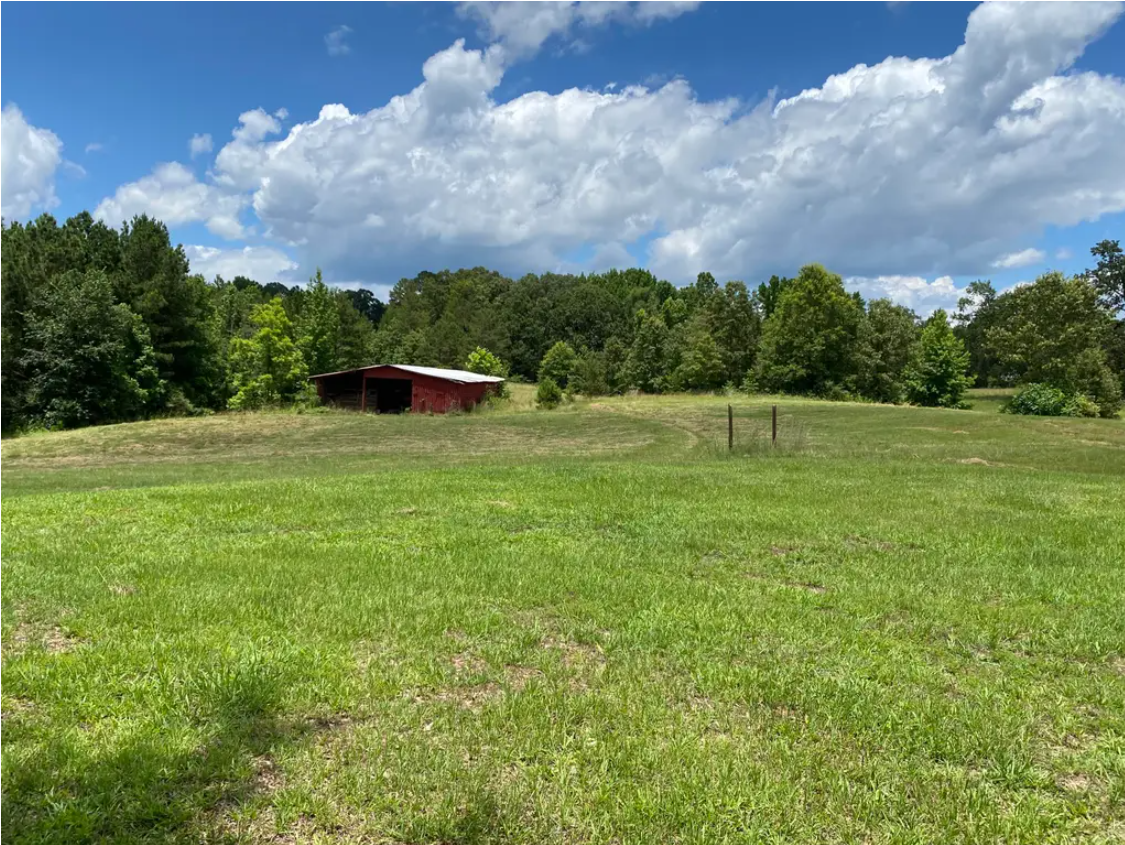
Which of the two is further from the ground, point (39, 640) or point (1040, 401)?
point (1040, 401)

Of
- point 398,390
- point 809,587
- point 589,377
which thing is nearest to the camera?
point 809,587

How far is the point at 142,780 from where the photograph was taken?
2.89m

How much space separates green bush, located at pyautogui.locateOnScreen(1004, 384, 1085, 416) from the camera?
42.7 metres

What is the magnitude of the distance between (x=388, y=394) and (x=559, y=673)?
148 feet

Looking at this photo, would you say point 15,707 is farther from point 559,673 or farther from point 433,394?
point 433,394

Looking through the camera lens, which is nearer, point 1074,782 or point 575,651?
point 1074,782

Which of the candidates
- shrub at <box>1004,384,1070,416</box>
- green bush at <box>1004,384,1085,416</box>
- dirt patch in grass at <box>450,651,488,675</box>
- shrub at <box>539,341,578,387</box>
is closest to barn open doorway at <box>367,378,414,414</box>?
shrub at <box>539,341,578,387</box>

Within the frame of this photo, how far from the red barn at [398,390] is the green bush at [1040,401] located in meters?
34.2

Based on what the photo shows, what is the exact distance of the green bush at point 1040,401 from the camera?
42.7 m

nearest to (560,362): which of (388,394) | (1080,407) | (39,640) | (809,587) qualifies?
(388,394)

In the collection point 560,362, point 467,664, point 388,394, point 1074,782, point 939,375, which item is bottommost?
point 1074,782

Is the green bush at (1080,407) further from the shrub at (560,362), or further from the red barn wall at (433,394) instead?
the shrub at (560,362)

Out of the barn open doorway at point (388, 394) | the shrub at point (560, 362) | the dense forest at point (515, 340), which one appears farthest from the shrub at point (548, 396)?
the shrub at point (560, 362)

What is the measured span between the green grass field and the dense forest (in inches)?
1578
